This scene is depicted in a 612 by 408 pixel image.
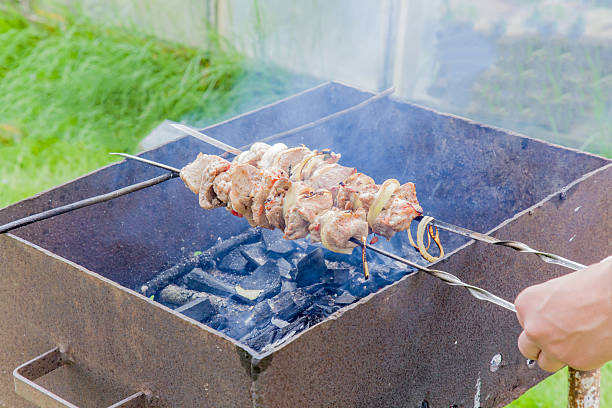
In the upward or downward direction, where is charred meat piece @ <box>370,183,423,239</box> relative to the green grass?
upward

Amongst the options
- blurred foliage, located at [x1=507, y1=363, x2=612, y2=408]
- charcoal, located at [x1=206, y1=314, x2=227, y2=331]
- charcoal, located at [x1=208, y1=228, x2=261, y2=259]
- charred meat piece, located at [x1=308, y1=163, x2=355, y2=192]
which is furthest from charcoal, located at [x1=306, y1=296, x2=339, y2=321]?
blurred foliage, located at [x1=507, y1=363, x2=612, y2=408]

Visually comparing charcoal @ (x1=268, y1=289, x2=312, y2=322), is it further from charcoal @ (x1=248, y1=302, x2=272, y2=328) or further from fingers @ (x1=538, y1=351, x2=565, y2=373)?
fingers @ (x1=538, y1=351, x2=565, y2=373)

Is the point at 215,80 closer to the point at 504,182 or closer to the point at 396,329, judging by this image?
the point at 504,182

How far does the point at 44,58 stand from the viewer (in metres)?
6.58

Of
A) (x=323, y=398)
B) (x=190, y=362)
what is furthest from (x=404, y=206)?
(x=190, y=362)

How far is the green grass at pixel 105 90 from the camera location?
19.8 ft

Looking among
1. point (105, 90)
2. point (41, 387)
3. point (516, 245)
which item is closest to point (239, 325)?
point (41, 387)

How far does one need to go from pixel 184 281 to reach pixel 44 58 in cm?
421

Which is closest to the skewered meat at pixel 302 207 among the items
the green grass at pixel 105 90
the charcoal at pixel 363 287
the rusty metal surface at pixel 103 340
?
the charcoal at pixel 363 287

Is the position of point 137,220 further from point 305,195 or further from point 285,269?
point 305,195

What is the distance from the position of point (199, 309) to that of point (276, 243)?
68 cm

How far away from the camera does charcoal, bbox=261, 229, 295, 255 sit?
3.35 metres

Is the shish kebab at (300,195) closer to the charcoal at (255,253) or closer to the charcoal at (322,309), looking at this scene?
the charcoal at (322,309)


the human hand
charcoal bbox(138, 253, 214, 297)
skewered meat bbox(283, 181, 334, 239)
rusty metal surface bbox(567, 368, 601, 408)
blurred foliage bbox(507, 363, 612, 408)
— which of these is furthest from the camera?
blurred foliage bbox(507, 363, 612, 408)
